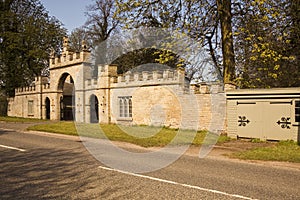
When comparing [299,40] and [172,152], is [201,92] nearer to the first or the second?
[299,40]

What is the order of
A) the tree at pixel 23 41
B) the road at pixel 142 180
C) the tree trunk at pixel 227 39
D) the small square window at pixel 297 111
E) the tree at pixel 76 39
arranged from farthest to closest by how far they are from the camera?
1. the tree at pixel 76 39
2. the tree at pixel 23 41
3. the tree trunk at pixel 227 39
4. the small square window at pixel 297 111
5. the road at pixel 142 180

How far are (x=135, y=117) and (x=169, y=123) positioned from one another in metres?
3.39

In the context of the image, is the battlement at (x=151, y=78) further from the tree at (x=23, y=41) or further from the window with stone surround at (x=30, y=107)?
the tree at (x=23, y=41)

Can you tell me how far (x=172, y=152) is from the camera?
11164 millimetres

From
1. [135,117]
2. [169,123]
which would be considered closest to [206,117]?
[169,123]

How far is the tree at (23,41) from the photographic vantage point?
3900cm

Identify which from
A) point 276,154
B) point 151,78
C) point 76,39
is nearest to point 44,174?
point 276,154

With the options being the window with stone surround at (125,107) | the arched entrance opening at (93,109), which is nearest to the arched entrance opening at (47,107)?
the arched entrance opening at (93,109)

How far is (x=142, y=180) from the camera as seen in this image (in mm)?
6883

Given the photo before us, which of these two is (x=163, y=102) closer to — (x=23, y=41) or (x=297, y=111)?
(x=297, y=111)

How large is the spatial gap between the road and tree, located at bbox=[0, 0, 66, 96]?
1297 inches

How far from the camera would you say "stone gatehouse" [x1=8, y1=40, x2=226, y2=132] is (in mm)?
17500

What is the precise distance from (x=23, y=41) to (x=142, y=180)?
38655mm

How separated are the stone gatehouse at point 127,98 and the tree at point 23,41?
7.02m
